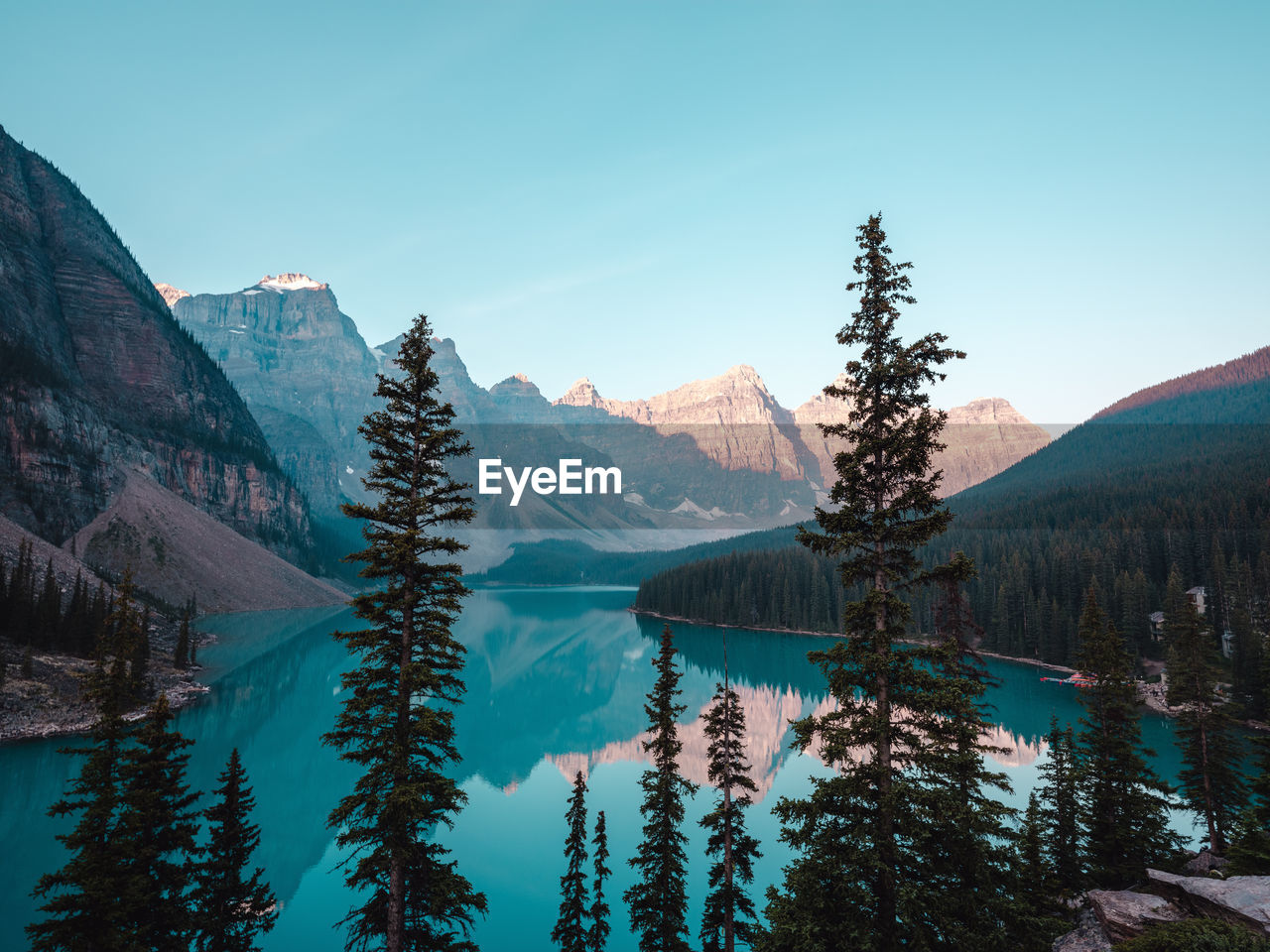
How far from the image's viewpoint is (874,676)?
13.3 m

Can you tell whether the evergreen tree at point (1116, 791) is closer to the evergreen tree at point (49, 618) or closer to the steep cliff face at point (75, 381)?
the evergreen tree at point (49, 618)

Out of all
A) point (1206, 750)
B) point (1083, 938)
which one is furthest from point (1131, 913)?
point (1206, 750)

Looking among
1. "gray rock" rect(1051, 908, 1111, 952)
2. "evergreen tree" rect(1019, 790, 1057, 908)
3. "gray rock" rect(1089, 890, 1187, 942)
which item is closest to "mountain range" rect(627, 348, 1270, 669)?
"evergreen tree" rect(1019, 790, 1057, 908)

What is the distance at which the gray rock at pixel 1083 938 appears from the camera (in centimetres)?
1697

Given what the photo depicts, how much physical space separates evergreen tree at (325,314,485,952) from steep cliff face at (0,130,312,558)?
139979 millimetres

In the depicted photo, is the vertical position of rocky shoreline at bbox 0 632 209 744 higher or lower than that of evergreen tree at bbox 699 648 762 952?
lower

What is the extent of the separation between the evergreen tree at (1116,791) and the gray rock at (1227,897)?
36.4ft

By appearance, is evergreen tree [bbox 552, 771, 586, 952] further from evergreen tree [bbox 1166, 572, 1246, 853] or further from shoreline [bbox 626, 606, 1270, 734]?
evergreen tree [bbox 1166, 572, 1246, 853]

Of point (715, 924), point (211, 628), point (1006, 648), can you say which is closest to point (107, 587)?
point (211, 628)

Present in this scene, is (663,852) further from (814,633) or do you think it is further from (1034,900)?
(814,633)

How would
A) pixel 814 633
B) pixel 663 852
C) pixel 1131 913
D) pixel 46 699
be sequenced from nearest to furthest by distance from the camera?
pixel 1131 913, pixel 663 852, pixel 46 699, pixel 814 633

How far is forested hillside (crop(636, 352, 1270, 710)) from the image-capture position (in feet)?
280

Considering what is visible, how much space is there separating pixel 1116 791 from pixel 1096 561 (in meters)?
94.0

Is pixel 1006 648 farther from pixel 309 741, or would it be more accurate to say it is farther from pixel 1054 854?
pixel 309 741
